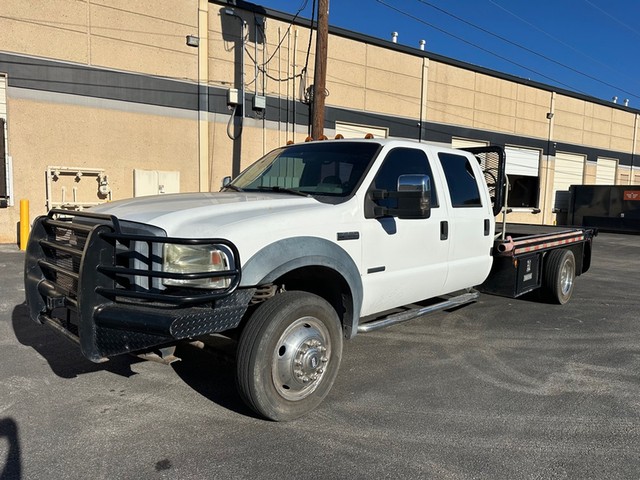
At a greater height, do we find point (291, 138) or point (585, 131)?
point (585, 131)

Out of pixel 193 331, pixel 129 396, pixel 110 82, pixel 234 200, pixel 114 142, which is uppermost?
pixel 110 82

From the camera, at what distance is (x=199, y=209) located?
3350mm

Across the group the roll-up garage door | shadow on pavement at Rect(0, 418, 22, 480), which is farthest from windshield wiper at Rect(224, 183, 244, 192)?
the roll-up garage door

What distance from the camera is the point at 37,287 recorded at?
382 cm

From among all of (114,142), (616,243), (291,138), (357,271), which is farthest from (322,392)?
(616,243)

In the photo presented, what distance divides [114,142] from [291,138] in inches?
229

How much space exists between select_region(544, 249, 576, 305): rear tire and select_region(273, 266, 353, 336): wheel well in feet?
13.9

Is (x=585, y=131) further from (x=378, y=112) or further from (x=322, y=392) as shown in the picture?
(x=322, y=392)

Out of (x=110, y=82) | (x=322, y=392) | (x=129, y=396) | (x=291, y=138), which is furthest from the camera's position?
(x=291, y=138)

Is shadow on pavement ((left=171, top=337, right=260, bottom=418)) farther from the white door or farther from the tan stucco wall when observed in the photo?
the white door

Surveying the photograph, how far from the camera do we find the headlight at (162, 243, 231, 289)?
3035 millimetres

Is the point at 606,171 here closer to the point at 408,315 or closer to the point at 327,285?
the point at 408,315

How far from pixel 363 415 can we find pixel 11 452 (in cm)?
229

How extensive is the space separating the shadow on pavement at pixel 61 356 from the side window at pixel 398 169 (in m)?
2.76
